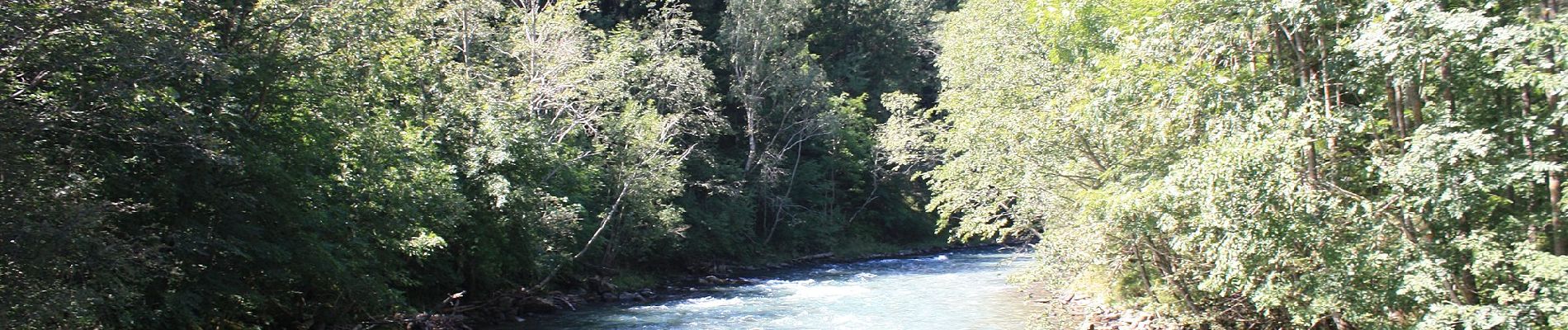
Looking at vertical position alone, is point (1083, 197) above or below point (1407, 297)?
above

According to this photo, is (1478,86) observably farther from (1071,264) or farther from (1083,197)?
(1071,264)

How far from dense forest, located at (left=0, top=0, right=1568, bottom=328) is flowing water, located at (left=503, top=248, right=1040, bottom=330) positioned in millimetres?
1998

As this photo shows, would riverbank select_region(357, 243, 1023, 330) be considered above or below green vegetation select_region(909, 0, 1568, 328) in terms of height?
below

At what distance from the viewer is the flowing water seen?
18812 mm

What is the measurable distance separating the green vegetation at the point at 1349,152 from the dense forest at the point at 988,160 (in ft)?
0.12

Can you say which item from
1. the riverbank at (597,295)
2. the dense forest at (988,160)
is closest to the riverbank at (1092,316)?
the dense forest at (988,160)

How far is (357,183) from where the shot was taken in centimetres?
1458

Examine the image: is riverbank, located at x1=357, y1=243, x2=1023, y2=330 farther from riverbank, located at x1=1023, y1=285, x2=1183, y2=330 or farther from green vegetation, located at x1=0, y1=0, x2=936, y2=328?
riverbank, located at x1=1023, y1=285, x2=1183, y2=330

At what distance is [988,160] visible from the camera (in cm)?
1574

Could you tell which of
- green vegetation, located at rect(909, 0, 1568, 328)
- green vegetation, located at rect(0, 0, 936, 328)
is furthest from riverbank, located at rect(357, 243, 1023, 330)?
green vegetation, located at rect(909, 0, 1568, 328)

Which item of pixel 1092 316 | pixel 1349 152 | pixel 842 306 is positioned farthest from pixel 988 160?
pixel 842 306

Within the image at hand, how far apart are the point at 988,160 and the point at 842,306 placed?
674 cm

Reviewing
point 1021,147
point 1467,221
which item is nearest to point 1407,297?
point 1467,221

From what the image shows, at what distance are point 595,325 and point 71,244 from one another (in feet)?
36.8
